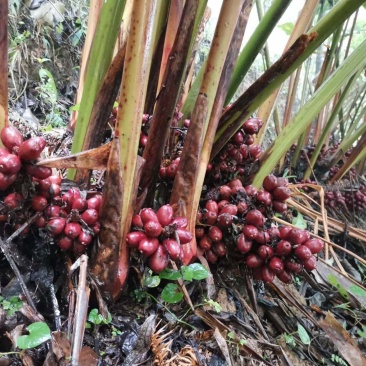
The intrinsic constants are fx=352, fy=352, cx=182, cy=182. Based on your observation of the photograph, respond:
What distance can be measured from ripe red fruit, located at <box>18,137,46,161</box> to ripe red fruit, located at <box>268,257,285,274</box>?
55 cm

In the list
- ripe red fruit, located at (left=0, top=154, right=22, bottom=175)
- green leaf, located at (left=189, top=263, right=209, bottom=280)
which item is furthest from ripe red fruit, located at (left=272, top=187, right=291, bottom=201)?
ripe red fruit, located at (left=0, top=154, right=22, bottom=175)

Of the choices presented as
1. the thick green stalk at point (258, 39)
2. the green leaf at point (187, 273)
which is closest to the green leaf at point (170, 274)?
the green leaf at point (187, 273)

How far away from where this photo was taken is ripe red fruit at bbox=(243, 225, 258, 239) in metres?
0.79

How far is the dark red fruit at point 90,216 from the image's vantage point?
68 centimetres

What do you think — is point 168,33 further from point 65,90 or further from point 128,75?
point 65,90

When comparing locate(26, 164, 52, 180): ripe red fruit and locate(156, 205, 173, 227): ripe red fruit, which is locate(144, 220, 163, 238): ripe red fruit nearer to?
locate(156, 205, 173, 227): ripe red fruit

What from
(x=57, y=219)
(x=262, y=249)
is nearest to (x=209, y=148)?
(x=262, y=249)

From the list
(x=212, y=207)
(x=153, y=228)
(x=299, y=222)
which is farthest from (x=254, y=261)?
(x=299, y=222)

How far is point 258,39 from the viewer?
0.85 metres

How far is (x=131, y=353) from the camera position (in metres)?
0.67

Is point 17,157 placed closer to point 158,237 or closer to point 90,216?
point 90,216

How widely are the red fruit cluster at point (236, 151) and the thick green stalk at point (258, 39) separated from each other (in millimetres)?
101

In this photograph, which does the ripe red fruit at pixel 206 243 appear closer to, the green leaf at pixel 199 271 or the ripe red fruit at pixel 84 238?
the green leaf at pixel 199 271

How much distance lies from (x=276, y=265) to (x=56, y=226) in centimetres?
48
